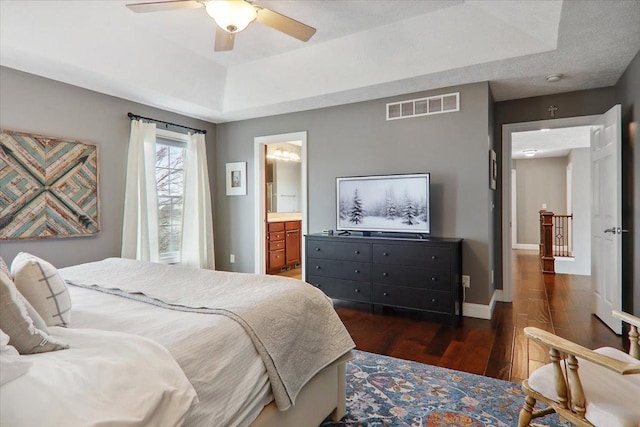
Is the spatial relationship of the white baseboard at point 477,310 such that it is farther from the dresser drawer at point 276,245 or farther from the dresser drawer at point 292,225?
the dresser drawer at point 292,225

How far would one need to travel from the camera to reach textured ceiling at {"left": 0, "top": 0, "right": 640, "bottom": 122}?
266cm

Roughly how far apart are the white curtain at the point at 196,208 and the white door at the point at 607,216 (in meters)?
4.50

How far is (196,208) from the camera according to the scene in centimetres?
466

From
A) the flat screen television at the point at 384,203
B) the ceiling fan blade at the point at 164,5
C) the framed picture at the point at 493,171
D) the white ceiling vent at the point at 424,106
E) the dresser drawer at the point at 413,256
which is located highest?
the ceiling fan blade at the point at 164,5

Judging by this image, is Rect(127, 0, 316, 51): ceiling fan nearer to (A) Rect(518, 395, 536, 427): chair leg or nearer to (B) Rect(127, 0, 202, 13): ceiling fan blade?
(B) Rect(127, 0, 202, 13): ceiling fan blade

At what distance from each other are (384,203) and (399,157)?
0.57 meters

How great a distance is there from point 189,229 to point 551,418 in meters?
4.19

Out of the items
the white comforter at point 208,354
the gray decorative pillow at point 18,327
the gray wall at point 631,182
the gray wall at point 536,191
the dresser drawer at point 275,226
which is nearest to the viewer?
the gray decorative pillow at point 18,327

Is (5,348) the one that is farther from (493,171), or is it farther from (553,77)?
(553,77)

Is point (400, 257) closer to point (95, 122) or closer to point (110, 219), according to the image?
point (110, 219)

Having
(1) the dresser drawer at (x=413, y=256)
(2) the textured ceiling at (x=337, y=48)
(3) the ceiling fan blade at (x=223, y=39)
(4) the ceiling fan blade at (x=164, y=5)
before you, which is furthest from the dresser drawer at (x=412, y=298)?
(4) the ceiling fan blade at (x=164, y=5)

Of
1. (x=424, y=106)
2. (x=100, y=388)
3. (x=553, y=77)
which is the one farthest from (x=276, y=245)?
(x=100, y=388)

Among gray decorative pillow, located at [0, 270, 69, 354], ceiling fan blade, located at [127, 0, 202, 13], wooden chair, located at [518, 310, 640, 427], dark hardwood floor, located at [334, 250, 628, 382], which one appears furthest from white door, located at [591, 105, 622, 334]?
gray decorative pillow, located at [0, 270, 69, 354]

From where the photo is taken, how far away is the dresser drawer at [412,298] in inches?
132
